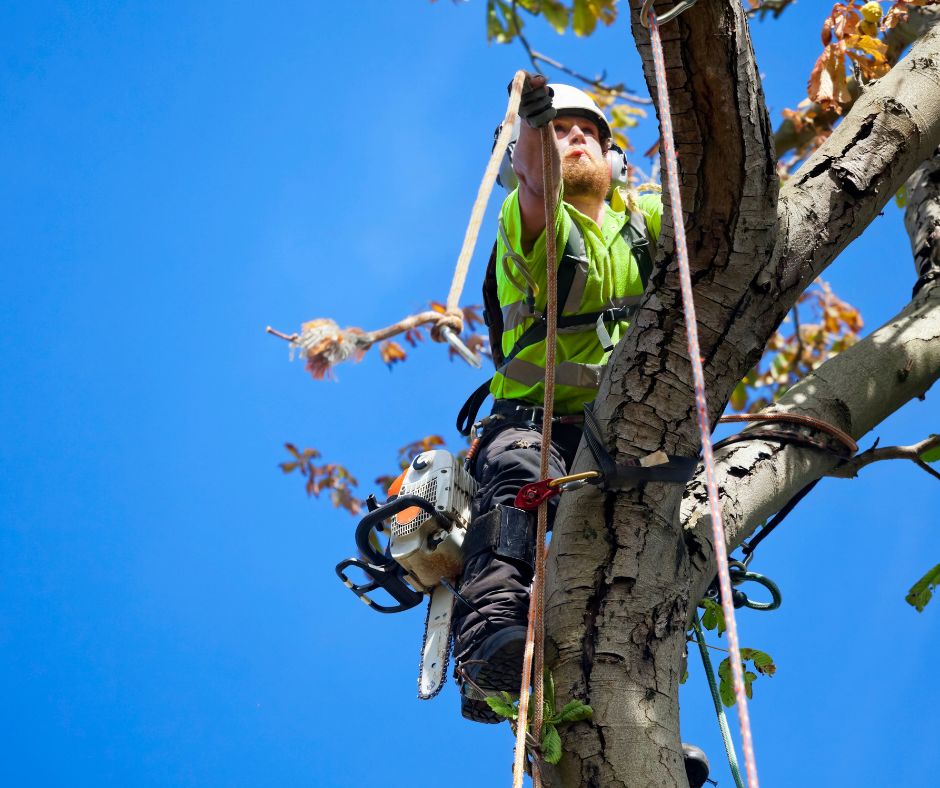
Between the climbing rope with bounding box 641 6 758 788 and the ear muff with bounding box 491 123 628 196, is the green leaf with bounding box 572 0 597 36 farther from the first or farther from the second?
the climbing rope with bounding box 641 6 758 788

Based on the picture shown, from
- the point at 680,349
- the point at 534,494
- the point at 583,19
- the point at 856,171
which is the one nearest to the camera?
the point at 680,349

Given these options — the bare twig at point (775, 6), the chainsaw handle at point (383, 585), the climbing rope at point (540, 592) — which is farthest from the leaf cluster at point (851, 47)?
the chainsaw handle at point (383, 585)

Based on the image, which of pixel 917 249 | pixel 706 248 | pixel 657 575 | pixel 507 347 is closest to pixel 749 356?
pixel 706 248

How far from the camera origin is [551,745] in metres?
2.10

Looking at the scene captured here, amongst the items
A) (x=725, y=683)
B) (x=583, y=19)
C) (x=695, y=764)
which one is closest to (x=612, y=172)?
(x=583, y=19)

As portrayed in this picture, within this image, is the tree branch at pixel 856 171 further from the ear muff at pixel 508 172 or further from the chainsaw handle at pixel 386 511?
the chainsaw handle at pixel 386 511

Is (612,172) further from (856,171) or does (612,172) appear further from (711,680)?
(711,680)

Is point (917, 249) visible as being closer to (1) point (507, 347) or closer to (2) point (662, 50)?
(1) point (507, 347)

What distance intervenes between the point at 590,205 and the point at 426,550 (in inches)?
42.9

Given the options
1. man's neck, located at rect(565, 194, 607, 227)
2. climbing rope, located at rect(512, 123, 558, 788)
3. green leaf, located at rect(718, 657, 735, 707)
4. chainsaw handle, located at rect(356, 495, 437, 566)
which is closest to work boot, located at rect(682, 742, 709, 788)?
green leaf, located at rect(718, 657, 735, 707)

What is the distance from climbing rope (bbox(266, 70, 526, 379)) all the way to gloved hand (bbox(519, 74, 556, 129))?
0.06 feet

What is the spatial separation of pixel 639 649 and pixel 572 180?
1.48 metres

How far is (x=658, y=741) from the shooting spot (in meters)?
2.10

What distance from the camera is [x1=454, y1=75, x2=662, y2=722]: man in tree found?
2.54 m
